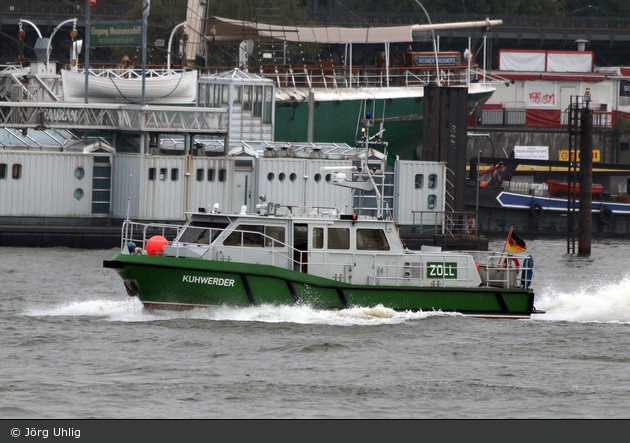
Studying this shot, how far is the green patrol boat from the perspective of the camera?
22.0m

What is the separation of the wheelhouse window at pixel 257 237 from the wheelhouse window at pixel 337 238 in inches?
38.9

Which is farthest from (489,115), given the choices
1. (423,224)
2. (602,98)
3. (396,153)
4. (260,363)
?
(260,363)

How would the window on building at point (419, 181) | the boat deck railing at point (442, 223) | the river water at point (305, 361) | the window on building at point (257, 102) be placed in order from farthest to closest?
the window on building at point (257, 102), the window on building at point (419, 181), the boat deck railing at point (442, 223), the river water at point (305, 361)

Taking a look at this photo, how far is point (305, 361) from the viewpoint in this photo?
62.8 feet

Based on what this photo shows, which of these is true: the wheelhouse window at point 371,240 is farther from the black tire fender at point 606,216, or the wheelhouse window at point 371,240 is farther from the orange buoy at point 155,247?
the black tire fender at point 606,216

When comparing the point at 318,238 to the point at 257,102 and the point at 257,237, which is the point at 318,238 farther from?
the point at 257,102

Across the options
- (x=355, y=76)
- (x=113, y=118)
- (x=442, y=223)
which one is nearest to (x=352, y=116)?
(x=355, y=76)

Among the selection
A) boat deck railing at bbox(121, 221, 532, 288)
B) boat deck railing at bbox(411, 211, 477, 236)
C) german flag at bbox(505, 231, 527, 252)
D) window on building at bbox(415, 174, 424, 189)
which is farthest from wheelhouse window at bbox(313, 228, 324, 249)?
window on building at bbox(415, 174, 424, 189)

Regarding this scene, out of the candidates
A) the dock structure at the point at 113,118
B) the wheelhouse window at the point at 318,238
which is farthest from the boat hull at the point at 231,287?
the dock structure at the point at 113,118

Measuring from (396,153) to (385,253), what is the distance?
33.4 metres

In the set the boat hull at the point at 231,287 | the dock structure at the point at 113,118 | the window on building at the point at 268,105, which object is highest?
the window on building at the point at 268,105

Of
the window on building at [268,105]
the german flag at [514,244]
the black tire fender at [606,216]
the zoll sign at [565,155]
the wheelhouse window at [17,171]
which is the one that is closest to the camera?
the german flag at [514,244]

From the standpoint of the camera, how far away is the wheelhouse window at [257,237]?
22766mm

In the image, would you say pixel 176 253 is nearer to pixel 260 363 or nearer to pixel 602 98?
pixel 260 363
